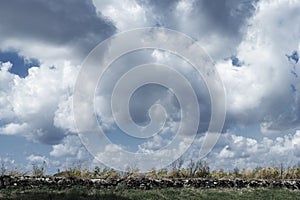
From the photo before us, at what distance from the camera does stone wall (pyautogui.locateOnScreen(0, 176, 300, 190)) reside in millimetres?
22041

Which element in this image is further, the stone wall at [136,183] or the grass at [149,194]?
the stone wall at [136,183]

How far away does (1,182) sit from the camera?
71.5ft

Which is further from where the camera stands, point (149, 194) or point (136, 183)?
point (136, 183)

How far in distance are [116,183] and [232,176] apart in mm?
8435

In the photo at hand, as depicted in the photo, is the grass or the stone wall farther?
the stone wall

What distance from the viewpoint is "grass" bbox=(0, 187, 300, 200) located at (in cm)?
2047

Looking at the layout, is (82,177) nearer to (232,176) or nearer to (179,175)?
(179,175)

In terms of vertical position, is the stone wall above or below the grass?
above

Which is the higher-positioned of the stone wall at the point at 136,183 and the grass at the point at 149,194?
the stone wall at the point at 136,183

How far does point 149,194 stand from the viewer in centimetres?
2245

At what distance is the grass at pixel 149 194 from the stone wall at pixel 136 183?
0.52 m

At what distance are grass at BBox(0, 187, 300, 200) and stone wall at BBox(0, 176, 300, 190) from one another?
519 millimetres

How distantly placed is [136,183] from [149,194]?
5.88ft

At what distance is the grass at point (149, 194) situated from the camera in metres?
20.5
